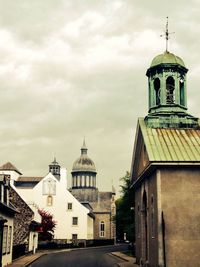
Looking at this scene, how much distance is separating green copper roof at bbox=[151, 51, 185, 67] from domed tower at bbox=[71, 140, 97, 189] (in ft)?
230

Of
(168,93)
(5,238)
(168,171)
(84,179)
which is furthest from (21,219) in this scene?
(84,179)

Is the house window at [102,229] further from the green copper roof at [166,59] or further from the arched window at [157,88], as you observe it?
the green copper roof at [166,59]

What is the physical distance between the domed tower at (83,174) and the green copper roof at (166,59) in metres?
70.0

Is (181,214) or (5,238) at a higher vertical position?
(181,214)

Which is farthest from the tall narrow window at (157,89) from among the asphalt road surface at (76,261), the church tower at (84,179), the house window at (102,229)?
the church tower at (84,179)

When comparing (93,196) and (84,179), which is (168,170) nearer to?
(93,196)

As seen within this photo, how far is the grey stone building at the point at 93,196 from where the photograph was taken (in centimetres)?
8288

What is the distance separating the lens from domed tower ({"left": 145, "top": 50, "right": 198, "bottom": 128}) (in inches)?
1024

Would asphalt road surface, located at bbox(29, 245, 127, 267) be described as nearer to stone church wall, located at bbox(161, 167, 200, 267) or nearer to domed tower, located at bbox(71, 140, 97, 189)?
stone church wall, located at bbox(161, 167, 200, 267)

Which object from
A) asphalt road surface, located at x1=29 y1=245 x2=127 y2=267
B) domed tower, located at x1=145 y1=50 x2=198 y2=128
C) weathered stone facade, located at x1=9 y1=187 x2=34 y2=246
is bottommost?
asphalt road surface, located at x1=29 y1=245 x2=127 y2=267

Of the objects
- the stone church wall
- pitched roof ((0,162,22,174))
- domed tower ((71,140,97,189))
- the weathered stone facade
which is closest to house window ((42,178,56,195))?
pitched roof ((0,162,22,174))

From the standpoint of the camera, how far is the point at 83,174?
321ft

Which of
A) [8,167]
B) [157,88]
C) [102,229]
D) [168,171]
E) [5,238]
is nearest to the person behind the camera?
[168,171]

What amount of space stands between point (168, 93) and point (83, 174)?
2855 inches
